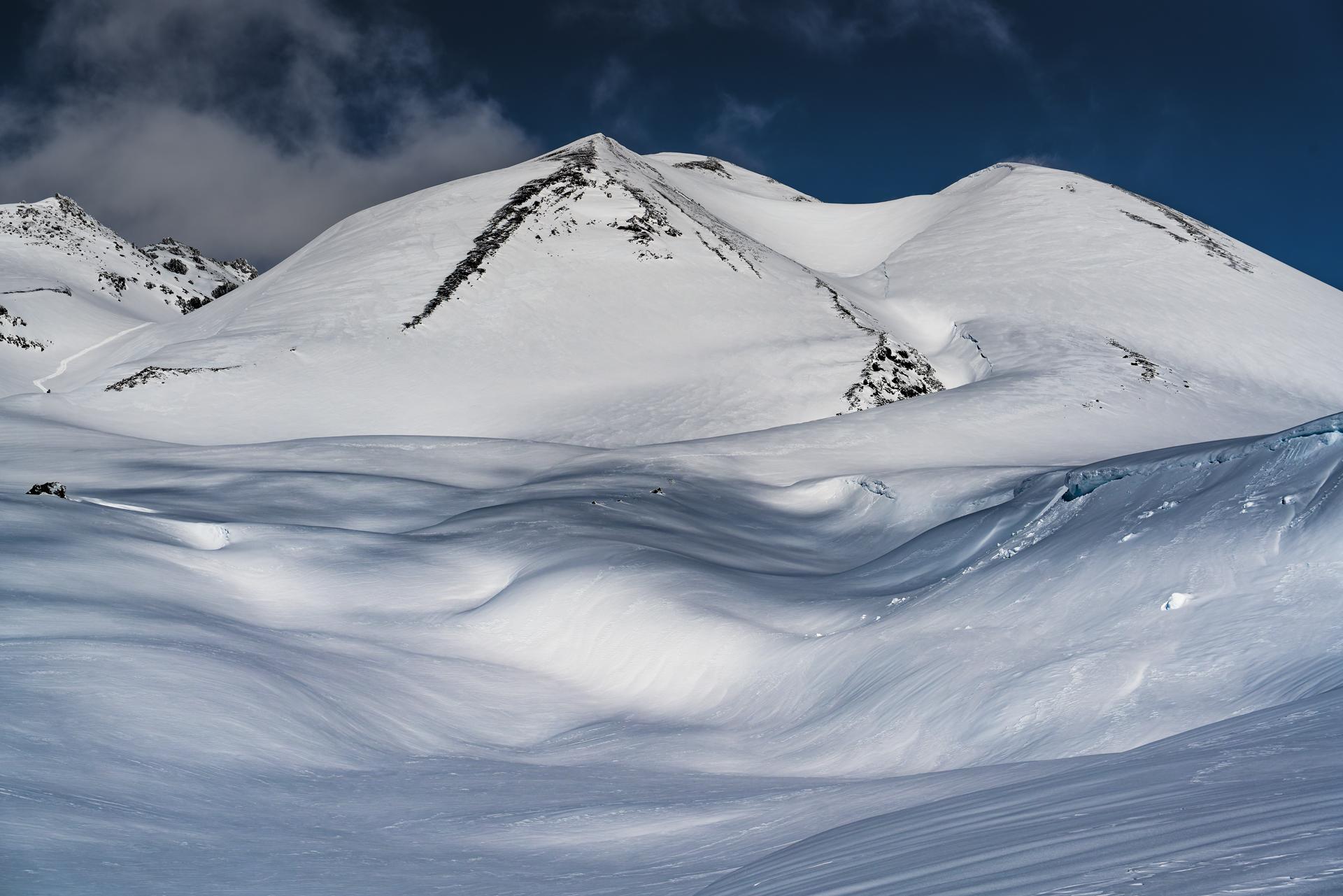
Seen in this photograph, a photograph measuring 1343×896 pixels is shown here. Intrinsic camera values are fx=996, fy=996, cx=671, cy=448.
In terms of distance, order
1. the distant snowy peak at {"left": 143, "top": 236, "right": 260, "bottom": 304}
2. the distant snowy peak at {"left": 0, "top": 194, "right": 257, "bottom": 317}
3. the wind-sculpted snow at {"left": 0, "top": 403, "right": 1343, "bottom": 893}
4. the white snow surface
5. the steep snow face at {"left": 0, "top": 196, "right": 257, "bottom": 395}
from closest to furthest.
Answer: the white snow surface → the wind-sculpted snow at {"left": 0, "top": 403, "right": 1343, "bottom": 893} → the steep snow face at {"left": 0, "top": 196, "right": 257, "bottom": 395} → the distant snowy peak at {"left": 0, "top": 194, "right": 257, "bottom": 317} → the distant snowy peak at {"left": 143, "top": 236, "right": 260, "bottom": 304}

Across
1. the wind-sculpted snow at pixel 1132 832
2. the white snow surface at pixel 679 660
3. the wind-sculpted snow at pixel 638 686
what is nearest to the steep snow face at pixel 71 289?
the white snow surface at pixel 679 660

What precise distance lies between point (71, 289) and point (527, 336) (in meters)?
34.7

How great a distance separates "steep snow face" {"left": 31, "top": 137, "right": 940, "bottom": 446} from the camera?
30.3 metres

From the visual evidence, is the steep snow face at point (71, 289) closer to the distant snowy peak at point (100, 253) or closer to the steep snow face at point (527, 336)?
the distant snowy peak at point (100, 253)

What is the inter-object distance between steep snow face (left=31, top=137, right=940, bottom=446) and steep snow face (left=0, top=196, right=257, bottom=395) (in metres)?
7.03

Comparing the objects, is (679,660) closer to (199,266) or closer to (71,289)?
(71,289)

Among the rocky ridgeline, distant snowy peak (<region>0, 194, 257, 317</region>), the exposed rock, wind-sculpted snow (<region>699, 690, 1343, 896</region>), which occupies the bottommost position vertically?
wind-sculpted snow (<region>699, 690, 1343, 896</region>)

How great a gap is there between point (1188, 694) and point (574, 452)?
17.9 meters

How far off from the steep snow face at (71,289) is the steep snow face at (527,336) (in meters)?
7.03

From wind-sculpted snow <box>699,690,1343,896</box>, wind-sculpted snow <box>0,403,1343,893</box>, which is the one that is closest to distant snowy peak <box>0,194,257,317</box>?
wind-sculpted snow <box>0,403,1343,893</box>

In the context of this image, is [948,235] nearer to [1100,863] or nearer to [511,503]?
[511,503]

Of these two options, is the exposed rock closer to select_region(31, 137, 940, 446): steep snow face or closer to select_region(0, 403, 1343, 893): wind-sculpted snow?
select_region(31, 137, 940, 446): steep snow face

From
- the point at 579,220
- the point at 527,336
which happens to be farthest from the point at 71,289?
the point at 527,336

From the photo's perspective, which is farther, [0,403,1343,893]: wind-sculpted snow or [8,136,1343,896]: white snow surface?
[0,403,1343,893]: wind-sculpted snow
